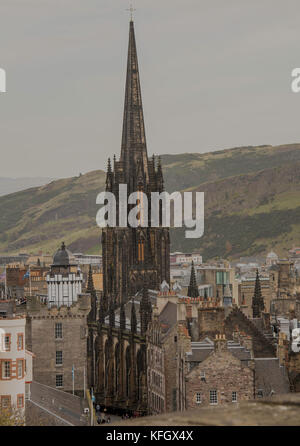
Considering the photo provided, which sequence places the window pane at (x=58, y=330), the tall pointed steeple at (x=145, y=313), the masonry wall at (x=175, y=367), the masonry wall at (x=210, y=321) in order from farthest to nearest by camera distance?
the window pane at (x=58, y=330) → the tall pointed steeple at (x=145, y=313) → the masonry wall at (x=210, y=321) → the masonry wall at (x=175, y=367)

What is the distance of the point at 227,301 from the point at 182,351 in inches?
1088

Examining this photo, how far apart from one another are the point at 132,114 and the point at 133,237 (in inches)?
626

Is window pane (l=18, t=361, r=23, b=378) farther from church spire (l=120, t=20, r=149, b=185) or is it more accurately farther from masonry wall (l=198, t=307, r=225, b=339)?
church spire (l=120, t=20, r=149, b=185)

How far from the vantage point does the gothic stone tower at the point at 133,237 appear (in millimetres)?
105125

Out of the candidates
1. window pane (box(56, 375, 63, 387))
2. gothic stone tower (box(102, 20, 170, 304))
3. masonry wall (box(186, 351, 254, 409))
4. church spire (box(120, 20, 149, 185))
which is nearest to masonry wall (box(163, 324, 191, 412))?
masonry wall (box(186, 351, 254, 409))

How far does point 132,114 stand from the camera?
11206 cm

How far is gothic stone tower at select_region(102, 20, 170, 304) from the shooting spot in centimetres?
10512

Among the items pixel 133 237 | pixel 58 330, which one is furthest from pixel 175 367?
pixel 133 237

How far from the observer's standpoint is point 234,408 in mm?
7273

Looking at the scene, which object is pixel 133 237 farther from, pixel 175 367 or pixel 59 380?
pixel 175 367

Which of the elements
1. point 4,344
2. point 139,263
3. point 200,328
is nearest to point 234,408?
point 4,344

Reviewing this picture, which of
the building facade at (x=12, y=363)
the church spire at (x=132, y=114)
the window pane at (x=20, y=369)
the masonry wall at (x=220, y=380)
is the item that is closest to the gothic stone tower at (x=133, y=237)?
the church spire at (x=132, y=114)

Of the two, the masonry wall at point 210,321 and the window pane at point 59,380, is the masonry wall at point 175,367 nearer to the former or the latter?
the masonry wall at point 210,321
